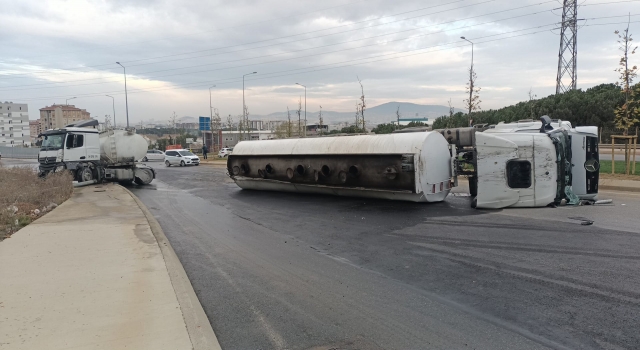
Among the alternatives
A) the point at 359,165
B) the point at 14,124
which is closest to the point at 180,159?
the point at 359,165

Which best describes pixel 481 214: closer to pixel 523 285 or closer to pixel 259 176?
pixel 523 285

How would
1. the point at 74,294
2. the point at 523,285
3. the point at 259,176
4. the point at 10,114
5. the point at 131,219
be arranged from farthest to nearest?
the point at 10,114 < the point at 259,176 < the point at 131,219 < the point at 523,285 < the point at 74,294

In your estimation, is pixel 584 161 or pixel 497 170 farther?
pixel 584 161

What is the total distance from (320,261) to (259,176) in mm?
9622

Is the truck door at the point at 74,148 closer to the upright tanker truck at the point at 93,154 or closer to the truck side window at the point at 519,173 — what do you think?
the upright tanker truck at the point at 93,154

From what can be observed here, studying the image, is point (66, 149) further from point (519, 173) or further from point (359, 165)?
point (519, 173)

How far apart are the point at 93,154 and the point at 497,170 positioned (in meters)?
18.6

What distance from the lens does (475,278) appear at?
19.6 feet

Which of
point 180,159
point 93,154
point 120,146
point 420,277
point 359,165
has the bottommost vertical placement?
point 420,277

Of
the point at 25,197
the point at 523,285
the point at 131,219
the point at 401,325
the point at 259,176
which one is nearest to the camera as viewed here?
the point at 401,325

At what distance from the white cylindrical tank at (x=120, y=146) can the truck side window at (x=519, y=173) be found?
19.0m

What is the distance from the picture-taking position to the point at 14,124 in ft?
479

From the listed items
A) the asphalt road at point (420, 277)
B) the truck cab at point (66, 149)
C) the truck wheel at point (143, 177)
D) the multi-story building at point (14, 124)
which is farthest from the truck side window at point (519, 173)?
the multi-story building at point (14, 124)

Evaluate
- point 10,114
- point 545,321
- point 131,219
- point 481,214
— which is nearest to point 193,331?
point 545,321
